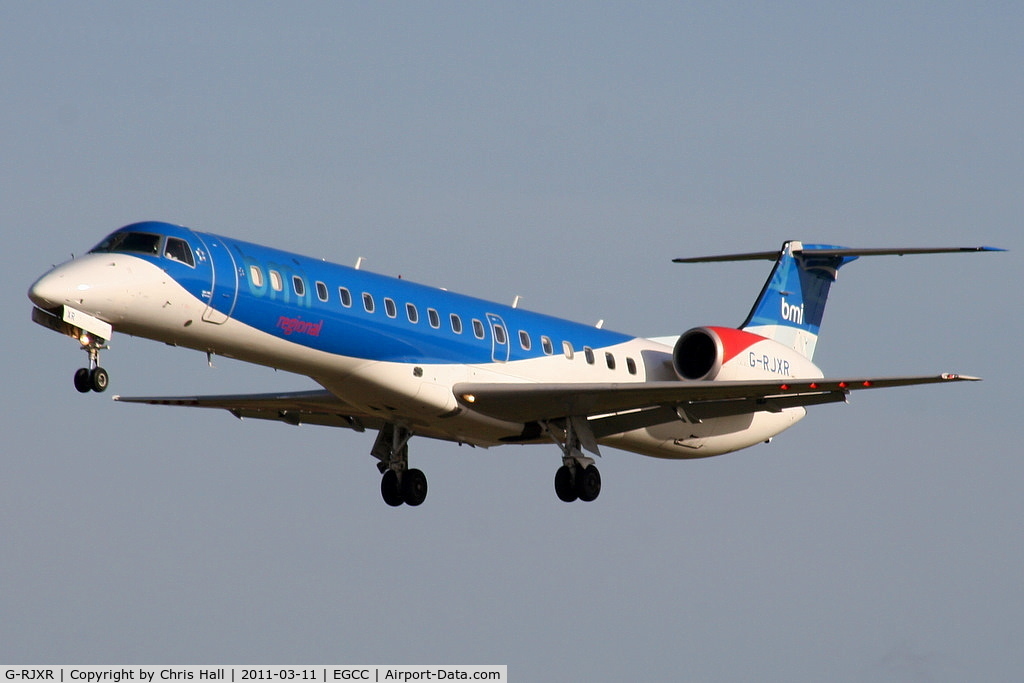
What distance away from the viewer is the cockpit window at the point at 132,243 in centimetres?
2225

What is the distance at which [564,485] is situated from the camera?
26.5 meters

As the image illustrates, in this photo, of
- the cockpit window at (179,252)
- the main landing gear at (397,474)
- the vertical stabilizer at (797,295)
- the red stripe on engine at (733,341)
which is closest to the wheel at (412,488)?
the main landing gear at (397,474)

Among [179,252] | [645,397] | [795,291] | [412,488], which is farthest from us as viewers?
[795,291]

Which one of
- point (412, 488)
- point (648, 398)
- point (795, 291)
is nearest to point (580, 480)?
point (648, 398)

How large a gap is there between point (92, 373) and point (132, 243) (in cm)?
211

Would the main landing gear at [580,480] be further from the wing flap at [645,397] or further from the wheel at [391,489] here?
the wheel at [391,489]

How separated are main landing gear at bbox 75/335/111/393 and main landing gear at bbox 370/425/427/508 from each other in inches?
268

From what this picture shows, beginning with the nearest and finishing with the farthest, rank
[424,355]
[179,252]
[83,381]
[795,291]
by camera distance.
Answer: [83,381] → [179,252] → [424,355] → [795,291]

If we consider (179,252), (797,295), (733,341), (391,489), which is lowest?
(391,489)

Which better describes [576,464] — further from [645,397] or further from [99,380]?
[99,380]

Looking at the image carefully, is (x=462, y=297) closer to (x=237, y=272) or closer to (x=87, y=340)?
(x=237, y=272)

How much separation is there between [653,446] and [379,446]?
463 centimetres

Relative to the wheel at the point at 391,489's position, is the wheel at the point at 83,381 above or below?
below

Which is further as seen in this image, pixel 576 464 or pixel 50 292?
pixel 576 464
